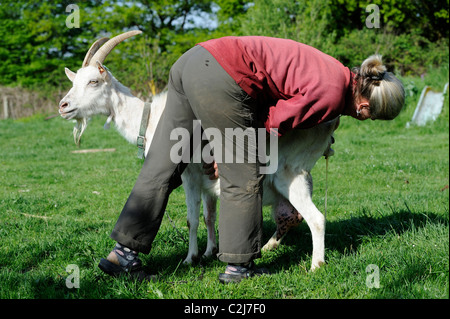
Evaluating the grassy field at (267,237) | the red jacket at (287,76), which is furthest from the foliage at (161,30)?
the red jacket at (287,76)

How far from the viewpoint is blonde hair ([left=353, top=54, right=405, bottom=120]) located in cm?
296

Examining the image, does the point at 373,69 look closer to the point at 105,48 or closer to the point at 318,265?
the point at 318,265

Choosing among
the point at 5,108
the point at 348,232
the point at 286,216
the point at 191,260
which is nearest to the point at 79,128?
the point at 191,260

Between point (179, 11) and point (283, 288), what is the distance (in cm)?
3499

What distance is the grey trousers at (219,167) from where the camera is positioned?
2785 millimetres

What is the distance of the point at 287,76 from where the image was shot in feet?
9.22

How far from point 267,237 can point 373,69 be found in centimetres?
202

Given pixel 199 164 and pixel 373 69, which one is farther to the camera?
pixel 199 164

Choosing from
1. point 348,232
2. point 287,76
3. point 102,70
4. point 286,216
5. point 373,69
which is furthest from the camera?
point 348,232

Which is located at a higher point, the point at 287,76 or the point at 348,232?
the point at 287,76

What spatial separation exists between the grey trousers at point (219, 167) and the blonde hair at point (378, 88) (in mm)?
763

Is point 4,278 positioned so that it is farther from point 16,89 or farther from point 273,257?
point 16,89

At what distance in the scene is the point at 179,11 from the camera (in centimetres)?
3538
